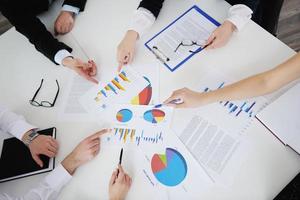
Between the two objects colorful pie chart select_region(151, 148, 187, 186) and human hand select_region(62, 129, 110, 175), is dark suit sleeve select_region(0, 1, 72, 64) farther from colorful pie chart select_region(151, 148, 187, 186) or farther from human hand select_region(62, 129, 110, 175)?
colorful pie chart select_region(151, 148, 187, 186)

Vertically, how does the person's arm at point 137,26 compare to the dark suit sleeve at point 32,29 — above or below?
above

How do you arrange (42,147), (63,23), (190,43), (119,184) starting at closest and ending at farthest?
(119,184), (42,147), (190,43), (63,23)

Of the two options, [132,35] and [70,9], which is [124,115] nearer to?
[132,35]

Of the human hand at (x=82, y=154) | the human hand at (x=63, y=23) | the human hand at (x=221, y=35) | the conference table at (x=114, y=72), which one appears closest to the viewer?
the conference table at (x=114, y=72)

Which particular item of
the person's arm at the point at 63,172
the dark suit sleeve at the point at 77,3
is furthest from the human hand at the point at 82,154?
the dark suit sleeve at the point at 77,3

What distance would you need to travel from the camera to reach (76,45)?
50.9 inches

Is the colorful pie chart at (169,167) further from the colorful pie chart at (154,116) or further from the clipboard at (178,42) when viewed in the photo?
the clipboard at (178,42)

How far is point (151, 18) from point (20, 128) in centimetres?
69

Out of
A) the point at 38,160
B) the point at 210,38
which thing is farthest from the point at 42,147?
the point at 210,38

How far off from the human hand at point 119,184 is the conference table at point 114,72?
23 mm

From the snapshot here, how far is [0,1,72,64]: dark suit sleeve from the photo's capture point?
1234 mm

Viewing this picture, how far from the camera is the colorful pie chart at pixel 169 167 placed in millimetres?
908

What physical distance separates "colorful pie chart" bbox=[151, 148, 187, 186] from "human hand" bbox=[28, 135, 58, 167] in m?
0.37

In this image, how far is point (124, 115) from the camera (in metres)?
1.06
